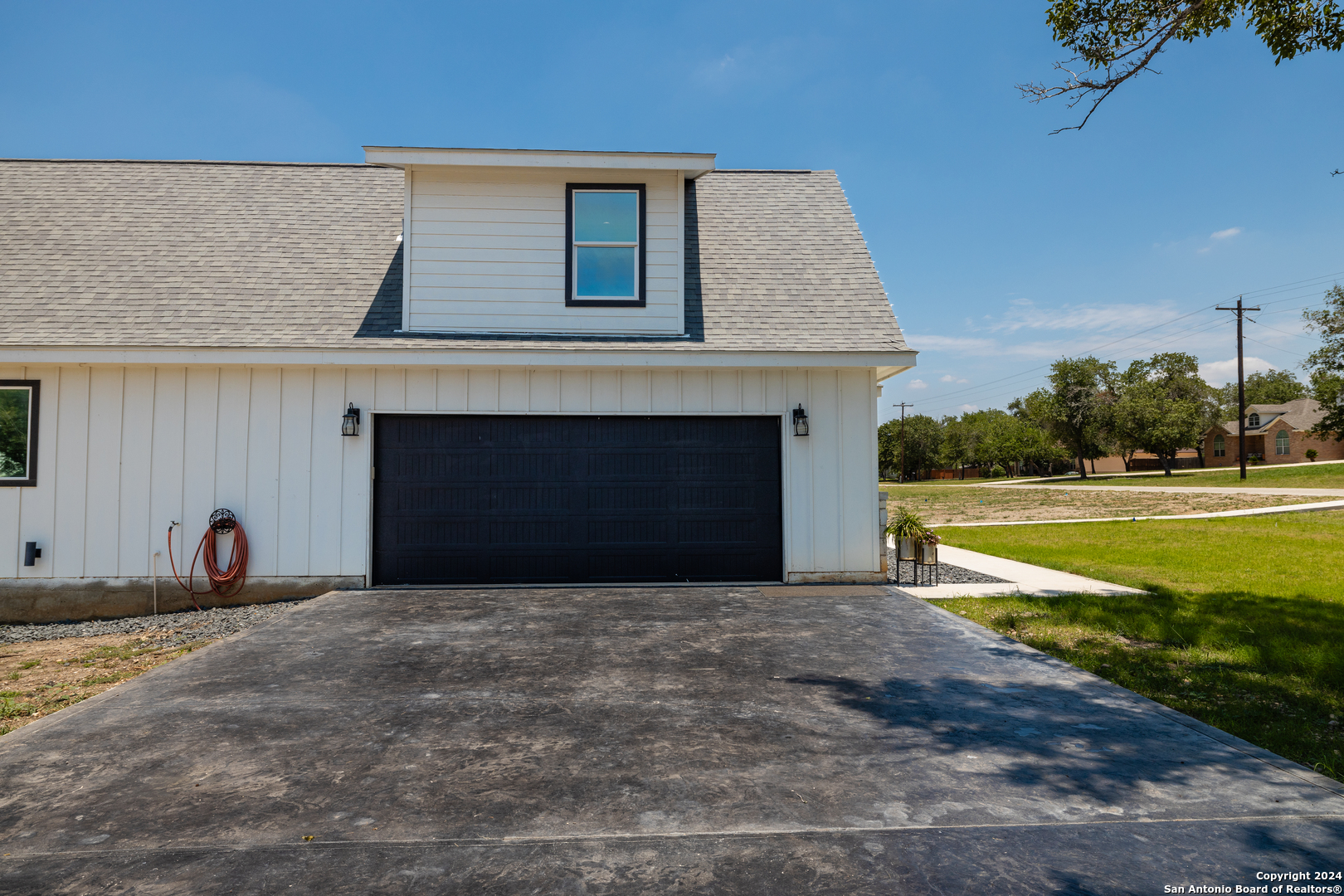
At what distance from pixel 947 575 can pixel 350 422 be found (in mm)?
8176

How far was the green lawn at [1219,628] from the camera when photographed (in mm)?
4062

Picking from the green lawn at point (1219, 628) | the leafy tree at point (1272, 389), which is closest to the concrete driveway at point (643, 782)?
the green lawn at point (1219, 628)

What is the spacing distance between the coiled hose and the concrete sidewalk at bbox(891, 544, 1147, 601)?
804 cm

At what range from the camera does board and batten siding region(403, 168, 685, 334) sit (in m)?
8.85

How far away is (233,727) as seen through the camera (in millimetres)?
3865

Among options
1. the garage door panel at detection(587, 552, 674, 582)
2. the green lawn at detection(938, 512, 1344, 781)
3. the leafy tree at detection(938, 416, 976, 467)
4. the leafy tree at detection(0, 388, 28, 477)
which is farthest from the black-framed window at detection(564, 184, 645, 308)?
the leafy tree at detection(938, 416, 976, 467)

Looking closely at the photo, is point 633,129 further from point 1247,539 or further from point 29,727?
point 1247,539

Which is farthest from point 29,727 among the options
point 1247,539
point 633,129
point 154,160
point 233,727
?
point 1247,539

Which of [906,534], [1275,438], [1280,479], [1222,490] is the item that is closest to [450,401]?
[906,534]

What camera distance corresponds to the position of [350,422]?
323 inches

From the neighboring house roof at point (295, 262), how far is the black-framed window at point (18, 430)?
699 mm

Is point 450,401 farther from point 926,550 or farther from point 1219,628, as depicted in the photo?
point 1219,628

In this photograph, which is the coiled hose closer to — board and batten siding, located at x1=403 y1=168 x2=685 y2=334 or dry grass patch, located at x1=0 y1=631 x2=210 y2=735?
dry grass patch, located at x1=0 y1=631 x2=210 y2=735

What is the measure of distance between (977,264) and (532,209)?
21.5 m
